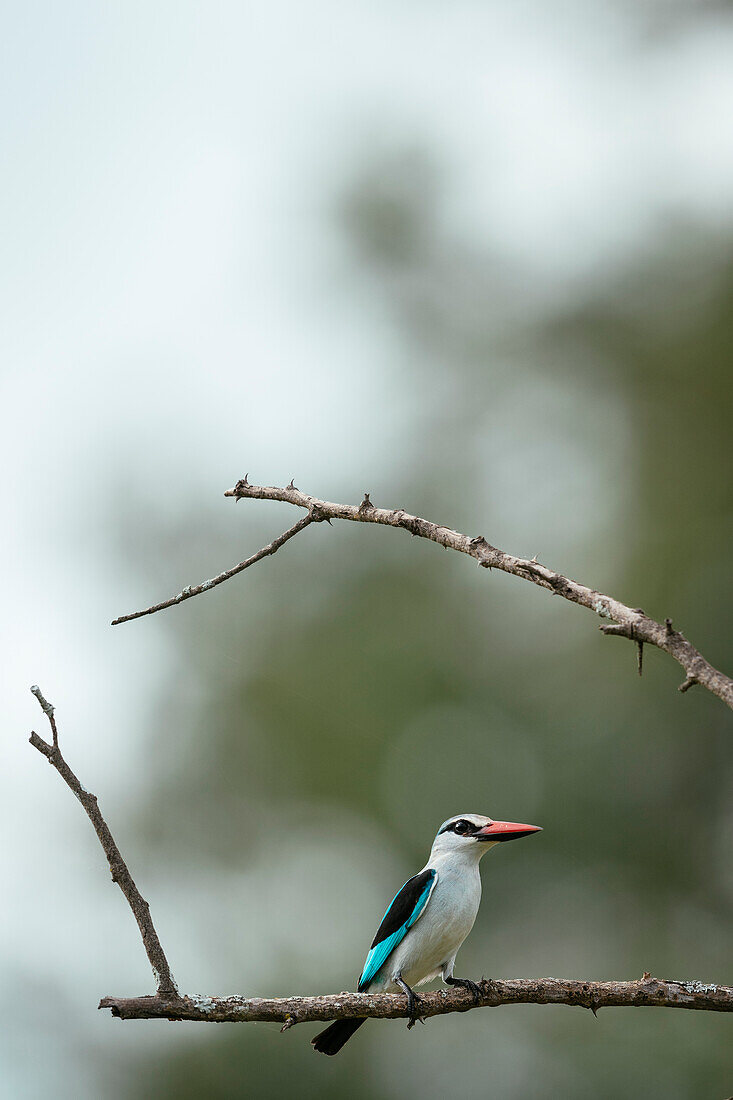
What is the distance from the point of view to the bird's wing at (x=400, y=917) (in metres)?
3.80

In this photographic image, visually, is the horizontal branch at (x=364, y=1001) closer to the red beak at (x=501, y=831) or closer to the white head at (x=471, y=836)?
the red beak at (x=501, y=831)

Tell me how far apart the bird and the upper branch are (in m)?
1.27

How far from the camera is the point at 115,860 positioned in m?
2.61

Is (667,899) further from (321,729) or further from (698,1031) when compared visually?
(321,729)

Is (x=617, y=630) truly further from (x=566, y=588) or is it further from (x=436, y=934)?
(x=436, y=934)

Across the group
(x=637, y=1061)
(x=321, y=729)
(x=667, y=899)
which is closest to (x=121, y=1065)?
(x=321, y=729)

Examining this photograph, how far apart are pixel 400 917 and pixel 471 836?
371 millimetres

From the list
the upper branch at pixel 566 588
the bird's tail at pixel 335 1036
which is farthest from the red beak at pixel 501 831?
the upper branch at pixel 566 588

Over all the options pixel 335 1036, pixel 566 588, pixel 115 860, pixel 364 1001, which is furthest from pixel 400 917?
pixel 566 588

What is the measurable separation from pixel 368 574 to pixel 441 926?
1375cm

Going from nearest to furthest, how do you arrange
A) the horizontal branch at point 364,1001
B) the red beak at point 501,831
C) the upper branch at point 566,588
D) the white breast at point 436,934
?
the upper branch at point 566,588 < the horizontal branch at point 364,1001 < the red beak at point 501,831 < the white breast at point 436,934

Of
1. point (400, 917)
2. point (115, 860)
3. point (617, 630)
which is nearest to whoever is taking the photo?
point (617, 630)

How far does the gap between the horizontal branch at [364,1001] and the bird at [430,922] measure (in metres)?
1.05

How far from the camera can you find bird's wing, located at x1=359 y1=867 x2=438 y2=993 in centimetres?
380
